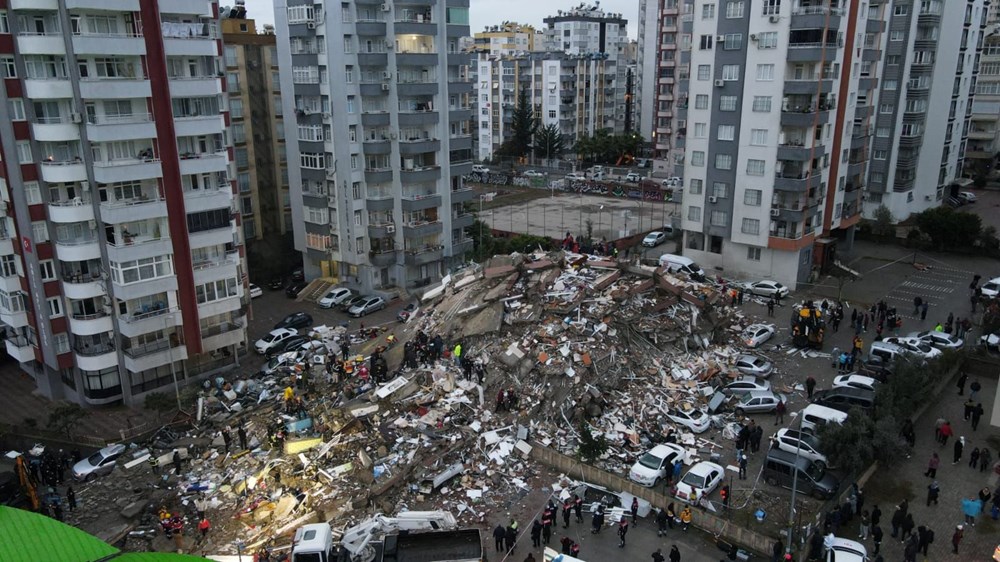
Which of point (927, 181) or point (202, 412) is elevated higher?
point (927, 181)

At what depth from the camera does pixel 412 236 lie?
172ft

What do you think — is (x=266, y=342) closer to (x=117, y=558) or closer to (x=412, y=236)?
(x=412, y=236)

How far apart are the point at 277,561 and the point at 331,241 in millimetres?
30342

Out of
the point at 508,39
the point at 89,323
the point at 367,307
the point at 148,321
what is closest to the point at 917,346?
the point at 367,307

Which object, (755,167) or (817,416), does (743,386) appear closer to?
(817,416)

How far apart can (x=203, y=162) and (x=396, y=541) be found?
72.4 feet

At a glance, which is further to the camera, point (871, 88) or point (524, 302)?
point (871, 88)

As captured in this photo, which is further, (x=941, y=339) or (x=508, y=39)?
(x=508, y=39)

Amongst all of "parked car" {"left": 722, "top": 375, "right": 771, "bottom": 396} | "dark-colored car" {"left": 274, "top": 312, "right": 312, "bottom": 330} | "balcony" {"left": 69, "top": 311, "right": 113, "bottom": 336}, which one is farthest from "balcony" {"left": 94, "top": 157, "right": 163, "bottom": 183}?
"parked car" {"left": 722, "top": 375, "right": 771, "bottom": 396}

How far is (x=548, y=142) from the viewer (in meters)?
108

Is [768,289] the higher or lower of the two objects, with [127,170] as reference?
lower

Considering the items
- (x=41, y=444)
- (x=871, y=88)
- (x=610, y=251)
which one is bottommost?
(x=41, y=444)

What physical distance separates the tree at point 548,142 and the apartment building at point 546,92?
463cm

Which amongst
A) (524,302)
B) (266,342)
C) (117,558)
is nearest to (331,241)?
(266,342)
